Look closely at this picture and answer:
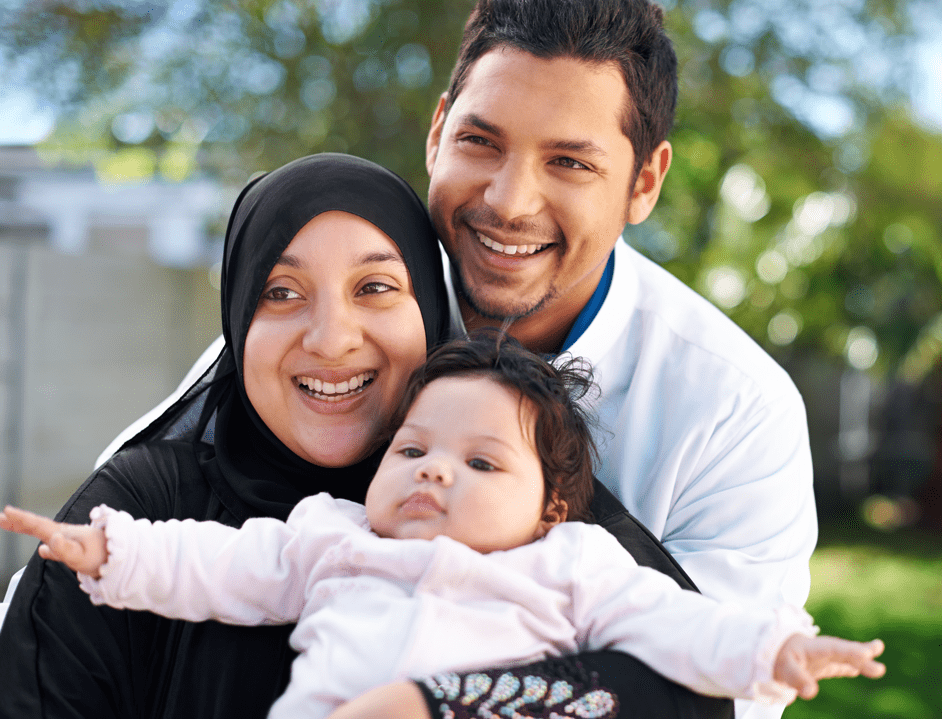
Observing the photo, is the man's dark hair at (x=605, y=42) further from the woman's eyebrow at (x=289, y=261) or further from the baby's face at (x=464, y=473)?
the baby's face at (x=464, y=473)

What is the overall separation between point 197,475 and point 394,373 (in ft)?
1.65

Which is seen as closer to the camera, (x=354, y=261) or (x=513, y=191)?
(x=354, y=261)

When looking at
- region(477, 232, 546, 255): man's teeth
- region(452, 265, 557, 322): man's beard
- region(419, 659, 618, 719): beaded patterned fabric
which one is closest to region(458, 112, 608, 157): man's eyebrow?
region(477, 232, 546, 255): man's teeth

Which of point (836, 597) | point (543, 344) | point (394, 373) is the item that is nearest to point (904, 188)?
point (836, 597)

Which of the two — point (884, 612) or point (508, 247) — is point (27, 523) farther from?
point (884, 612)

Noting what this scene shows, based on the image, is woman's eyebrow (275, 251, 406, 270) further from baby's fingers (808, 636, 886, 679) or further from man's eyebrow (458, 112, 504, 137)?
baby's fingers (808, 636, 886, 679)

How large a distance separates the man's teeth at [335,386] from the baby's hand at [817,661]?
3.33 ft

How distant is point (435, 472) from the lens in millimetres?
1803

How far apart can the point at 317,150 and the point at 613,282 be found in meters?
4.05

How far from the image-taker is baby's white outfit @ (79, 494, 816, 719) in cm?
165

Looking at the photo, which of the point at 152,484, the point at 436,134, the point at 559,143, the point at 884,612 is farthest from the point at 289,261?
the point at 884,612

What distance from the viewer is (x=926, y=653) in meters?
6.30

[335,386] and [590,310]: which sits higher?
[590,310]

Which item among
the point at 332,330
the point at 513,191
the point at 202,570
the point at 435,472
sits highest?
the point at 513,191
